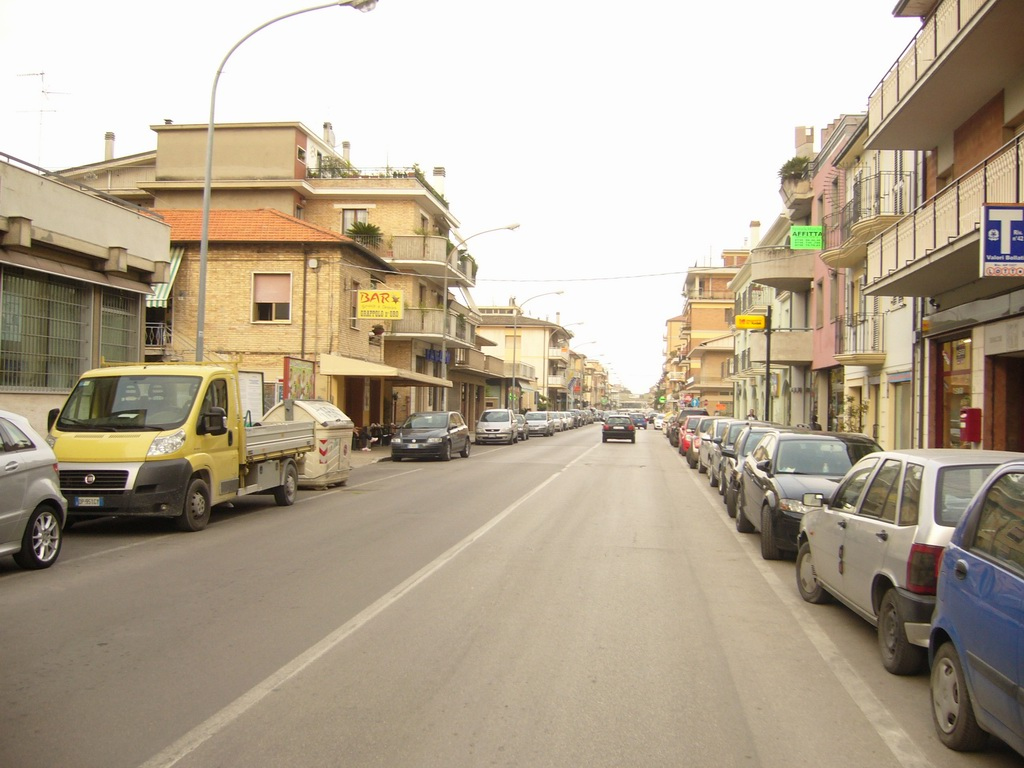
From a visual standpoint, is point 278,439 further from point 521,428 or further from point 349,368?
point 521,428

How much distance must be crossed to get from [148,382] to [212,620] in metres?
6.43

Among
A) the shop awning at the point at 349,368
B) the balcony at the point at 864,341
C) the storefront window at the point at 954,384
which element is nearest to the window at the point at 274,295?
the shop awning at the point at 349,368

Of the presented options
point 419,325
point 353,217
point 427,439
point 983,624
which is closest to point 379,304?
point 427,439

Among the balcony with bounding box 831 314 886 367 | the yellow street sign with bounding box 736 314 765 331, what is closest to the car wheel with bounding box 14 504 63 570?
the balcony with bounding box 831 314 886 367

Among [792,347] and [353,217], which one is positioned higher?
[353,217]

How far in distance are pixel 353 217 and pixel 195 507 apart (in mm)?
29900

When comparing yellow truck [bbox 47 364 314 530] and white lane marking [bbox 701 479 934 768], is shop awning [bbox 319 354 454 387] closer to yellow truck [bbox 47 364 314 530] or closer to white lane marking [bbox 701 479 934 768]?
yellow truck [bbox 47 364 314 530]

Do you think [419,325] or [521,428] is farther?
[521,428]

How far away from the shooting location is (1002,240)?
10.6m

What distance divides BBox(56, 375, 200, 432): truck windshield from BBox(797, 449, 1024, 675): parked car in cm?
876

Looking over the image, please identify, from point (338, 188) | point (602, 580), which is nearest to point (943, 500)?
point (602, 580)

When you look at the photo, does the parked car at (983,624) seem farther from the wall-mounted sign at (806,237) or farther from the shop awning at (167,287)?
the shop awning at (167,287)

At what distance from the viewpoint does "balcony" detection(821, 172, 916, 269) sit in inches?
825

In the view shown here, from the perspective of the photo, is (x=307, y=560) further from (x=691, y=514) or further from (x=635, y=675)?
(x=691, y=514)
